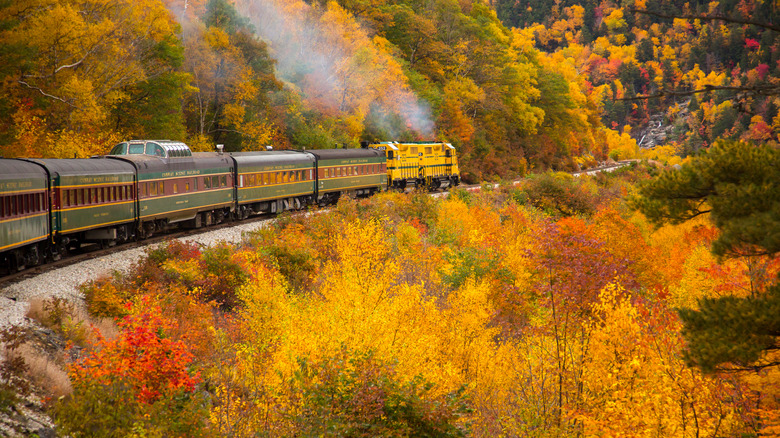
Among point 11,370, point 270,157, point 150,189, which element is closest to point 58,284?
point 11,370

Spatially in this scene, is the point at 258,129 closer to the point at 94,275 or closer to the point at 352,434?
A: the point at 94,275

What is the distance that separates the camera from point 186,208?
2791 cm

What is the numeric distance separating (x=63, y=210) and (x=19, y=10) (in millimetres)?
16167

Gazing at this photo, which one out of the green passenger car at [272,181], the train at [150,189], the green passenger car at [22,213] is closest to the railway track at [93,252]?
the train at [150,189]

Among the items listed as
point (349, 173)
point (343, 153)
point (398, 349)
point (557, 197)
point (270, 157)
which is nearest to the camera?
point (398, 349)

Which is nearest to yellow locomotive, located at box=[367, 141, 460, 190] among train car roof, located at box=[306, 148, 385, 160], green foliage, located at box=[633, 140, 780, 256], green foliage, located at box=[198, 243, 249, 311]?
train car roof, located at box=[306, 148, 385, 160]

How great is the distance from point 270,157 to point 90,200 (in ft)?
Result: 43.0

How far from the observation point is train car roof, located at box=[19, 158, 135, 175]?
66.0 ft

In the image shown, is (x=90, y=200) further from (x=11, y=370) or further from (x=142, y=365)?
(x=11, y=370)

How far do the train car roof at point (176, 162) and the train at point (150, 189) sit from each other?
0.04m

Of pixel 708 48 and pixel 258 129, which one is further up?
pixel 708 48

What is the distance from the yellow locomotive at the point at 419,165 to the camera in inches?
1868

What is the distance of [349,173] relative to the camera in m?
41.6

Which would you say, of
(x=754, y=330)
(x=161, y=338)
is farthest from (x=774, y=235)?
(x=161, y=338)
